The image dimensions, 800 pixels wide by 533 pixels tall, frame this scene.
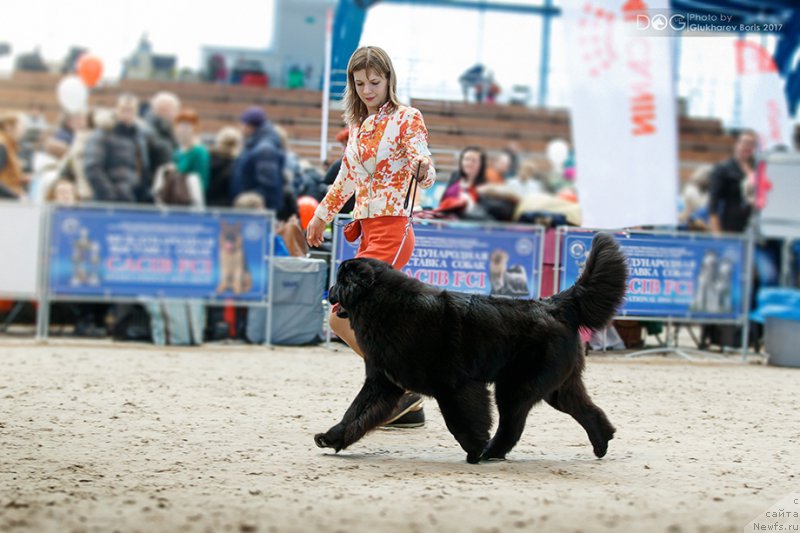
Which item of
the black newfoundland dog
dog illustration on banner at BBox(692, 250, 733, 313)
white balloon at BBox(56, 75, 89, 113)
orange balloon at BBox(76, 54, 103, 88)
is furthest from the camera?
orange balloon at BBox(76, 54, 103, 88)

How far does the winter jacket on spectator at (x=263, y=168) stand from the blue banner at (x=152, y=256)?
3.56 feet

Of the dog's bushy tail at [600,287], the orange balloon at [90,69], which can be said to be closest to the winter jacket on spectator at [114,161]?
the dog's bushy tail at [600,287]

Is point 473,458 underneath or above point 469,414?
underneath

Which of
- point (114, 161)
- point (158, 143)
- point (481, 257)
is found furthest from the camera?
point (158, 143)

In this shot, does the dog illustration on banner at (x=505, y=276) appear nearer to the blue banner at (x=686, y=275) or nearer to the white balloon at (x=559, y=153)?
the blue banner at (x=686, y=275)

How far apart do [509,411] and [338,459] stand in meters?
0.80

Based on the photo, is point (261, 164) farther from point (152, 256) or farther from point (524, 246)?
point (524, 246)

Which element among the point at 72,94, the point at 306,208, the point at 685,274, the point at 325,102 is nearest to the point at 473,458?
the point at 306,208

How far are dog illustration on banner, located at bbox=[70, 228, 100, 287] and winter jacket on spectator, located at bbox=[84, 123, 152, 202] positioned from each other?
173 cm

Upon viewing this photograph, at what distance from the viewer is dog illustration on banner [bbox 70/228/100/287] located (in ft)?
30.6

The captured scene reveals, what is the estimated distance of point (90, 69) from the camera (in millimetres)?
19484

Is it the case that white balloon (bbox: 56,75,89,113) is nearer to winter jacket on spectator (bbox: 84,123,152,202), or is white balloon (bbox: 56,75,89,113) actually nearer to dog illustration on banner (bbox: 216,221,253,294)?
winter jacket on spectator (bbox: 84,123,152,202)

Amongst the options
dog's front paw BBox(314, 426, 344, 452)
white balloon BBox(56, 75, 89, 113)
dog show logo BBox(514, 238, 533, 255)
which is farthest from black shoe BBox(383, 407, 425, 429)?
white balloon BBox(56, 75, 89, 113)

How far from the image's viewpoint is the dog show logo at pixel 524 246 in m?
8.64
